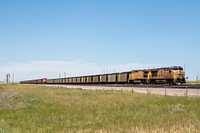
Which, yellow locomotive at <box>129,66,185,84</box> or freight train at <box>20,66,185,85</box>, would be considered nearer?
yellow locomotive at <box>129,66,185,84</box>

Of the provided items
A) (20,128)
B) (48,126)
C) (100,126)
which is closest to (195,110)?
(100,126)

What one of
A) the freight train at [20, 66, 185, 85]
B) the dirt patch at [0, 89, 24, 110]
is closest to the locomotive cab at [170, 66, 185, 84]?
the freight train at [20, 66, 185, 85]

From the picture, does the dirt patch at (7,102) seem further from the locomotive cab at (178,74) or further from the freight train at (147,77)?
the freight train at (147,77)

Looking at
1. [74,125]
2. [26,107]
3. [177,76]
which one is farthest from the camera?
[177,76]

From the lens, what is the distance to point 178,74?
174 feet

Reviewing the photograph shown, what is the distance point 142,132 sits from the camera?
499 inches

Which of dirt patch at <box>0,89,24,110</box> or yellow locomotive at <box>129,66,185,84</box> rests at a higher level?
yellow locomotive at <box>129,66,185,84</box>

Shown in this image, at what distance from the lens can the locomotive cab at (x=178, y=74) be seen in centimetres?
5319

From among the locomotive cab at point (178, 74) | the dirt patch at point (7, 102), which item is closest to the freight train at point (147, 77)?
the locomotive cab at point (178, 74)

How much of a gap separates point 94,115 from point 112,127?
204 inches

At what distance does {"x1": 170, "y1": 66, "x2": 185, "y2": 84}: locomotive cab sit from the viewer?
5319 cm

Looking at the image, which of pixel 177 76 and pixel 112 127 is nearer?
pixel 112 127

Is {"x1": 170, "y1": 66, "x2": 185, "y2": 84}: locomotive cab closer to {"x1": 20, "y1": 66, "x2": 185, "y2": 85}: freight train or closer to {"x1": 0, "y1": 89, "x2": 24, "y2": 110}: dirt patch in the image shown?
{"x1": 20, "y1": 66, "x2": 185, "y2": 85}: freight train

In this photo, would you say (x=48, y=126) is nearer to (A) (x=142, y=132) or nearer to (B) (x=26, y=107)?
(A) (x=142, y=132)
